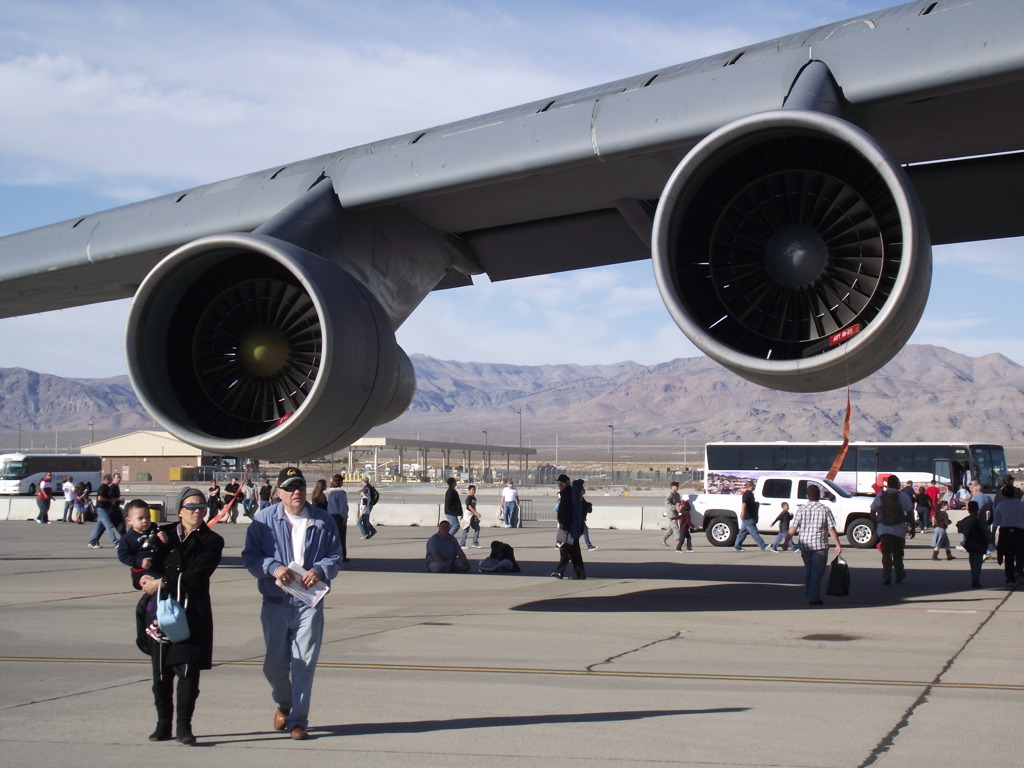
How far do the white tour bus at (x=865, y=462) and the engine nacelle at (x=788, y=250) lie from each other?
28.8 metres

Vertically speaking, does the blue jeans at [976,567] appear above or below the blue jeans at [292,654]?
below

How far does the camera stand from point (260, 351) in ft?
31.6

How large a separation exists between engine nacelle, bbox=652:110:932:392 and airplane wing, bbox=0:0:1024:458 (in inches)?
0.7

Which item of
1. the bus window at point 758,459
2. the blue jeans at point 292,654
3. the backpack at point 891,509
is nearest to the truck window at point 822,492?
the bus window at point 758,459

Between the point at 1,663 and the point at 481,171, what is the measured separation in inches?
226

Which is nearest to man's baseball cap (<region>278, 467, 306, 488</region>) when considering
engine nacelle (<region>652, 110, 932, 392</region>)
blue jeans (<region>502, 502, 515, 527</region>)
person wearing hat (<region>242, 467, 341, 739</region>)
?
person wearing hat (<region>242, 467, 341, 739</region>)

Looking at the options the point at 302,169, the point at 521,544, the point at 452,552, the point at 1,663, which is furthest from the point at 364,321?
the point at 521,544

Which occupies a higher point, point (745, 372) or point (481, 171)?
point (481, 171)

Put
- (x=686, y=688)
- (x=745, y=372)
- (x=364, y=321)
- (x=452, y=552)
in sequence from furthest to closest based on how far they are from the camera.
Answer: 1. (x=452, y=552)
2. (x=364, y=321)
3. (x=745, y=372)
4. (x=686, y=688)

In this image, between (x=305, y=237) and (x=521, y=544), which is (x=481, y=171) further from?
(x=521, y=544)

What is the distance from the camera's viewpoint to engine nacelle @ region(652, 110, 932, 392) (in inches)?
298

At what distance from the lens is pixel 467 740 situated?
5.91m

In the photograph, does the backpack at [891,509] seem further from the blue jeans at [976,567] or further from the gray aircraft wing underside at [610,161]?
the gray aircraft wing underside at [610,161]

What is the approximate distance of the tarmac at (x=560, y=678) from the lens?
5.69 metres
